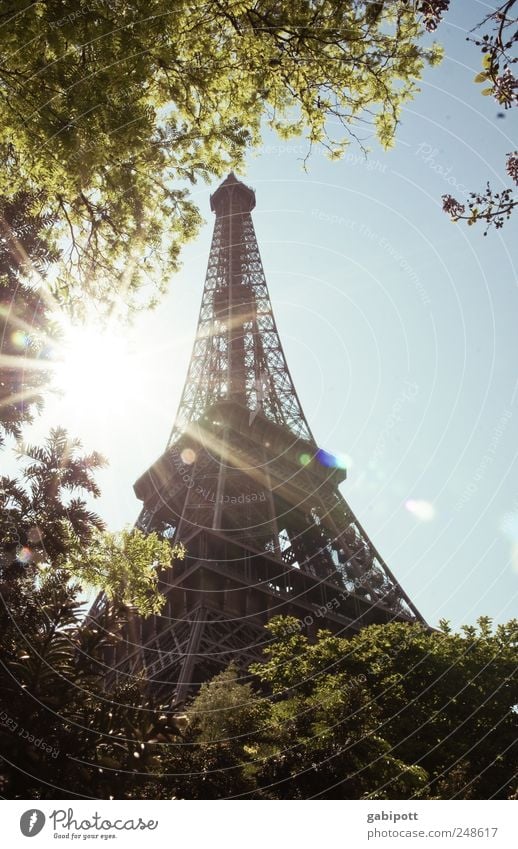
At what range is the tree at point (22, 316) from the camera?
6.07 meters

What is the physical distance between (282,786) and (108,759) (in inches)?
344

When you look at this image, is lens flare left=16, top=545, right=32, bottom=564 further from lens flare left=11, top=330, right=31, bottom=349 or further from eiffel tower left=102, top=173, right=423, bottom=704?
eiffel tower left=102, top=173, right=423, bottom=704

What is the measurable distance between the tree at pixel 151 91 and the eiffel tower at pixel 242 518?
13.3m

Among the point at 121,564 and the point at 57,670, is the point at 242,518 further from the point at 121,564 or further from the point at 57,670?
the point at 57,670

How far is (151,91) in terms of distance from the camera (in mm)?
6938

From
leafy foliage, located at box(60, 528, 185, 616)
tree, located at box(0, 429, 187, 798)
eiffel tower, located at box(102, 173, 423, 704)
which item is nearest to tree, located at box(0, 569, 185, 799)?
tree, located at box(0, 429, 187, 798)

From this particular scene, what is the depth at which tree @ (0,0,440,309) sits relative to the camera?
18.7 ft

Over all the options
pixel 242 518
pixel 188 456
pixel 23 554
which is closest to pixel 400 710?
pixel 23 554

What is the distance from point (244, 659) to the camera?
21500 mm

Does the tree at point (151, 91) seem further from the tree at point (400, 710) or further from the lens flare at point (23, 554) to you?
the tree at point (400, 710)

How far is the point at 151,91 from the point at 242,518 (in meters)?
25.9

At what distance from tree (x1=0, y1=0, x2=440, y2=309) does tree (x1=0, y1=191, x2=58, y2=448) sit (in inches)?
16.2
